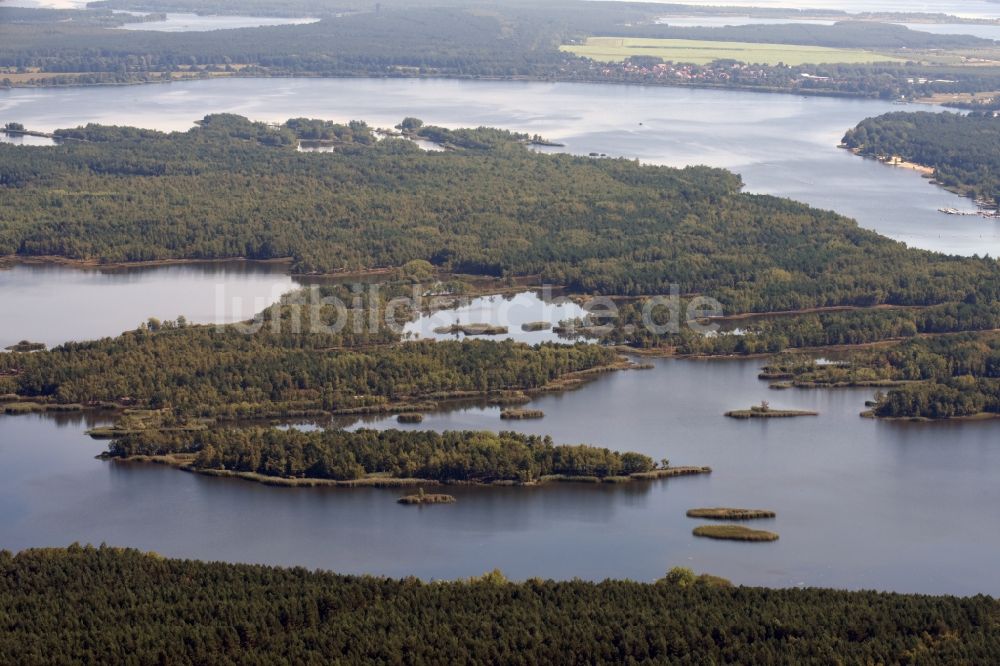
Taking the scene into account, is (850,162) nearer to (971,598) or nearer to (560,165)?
(560,165)

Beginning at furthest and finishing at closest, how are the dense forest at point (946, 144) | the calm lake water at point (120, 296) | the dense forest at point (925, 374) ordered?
the dense forest at point (946, 144) < the calm lake water at point (120, 296) < the dense forest at point (925, 374)

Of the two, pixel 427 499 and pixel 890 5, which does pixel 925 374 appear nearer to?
pixel 427 499

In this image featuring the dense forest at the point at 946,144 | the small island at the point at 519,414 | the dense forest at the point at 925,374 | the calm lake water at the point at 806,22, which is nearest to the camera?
the small island at the point at 519,414

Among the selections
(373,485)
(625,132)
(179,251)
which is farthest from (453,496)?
(625,132)

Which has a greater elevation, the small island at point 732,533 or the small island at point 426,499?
the small island at point 426,499

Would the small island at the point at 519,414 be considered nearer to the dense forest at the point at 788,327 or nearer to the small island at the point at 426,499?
the small island at the point at 426,499

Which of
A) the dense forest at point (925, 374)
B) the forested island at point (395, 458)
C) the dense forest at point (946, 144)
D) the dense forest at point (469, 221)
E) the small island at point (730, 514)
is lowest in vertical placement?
the small island at point (730, 514)

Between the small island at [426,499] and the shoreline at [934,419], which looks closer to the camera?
the small island at [426,499]

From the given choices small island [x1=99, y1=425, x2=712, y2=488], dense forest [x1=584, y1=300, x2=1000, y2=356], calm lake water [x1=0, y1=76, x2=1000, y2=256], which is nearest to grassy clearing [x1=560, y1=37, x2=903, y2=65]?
calm lake water [x1=0, y1=76, x2=1000, y2=256]

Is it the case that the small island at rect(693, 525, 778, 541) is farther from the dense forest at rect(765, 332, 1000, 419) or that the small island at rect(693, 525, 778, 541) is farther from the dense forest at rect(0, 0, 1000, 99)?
the dense forest at rect(0, 0, 1000, 99)

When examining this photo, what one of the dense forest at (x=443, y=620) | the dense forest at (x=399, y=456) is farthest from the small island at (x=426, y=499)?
the dense forest at (x=443, y=620)
